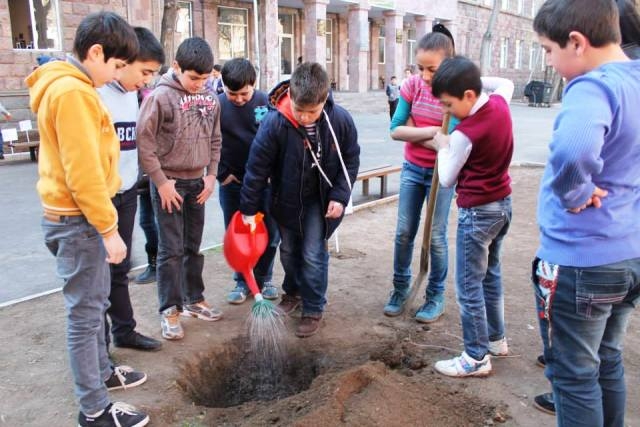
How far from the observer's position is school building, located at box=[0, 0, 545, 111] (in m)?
13.1

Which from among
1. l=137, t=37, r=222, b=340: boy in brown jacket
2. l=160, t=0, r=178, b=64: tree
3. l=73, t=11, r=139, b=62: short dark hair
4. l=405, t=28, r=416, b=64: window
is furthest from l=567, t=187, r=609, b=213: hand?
l=405, t=28, r=416, b=64: window

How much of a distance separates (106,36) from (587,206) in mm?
1989

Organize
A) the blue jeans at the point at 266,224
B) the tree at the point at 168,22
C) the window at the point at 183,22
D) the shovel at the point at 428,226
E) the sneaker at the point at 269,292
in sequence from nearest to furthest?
the shovel at the point at 428,226 → the blue jeans at the point at 266,224 → the sneaker at the point at 269,292 → the tree at the point at 168,22 → the window at the point at 183,22

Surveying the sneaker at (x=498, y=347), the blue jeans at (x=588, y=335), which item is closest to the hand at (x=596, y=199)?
the blue jeans at (x=588, y=335)

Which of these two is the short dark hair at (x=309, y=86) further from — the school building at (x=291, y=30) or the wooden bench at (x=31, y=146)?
the wooden bench at (x=31, y=146)

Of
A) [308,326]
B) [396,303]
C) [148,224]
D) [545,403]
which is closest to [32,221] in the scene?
[148,224]

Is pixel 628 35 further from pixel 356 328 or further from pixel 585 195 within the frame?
pixel 356 328

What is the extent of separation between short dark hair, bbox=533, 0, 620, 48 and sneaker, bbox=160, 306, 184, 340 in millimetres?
2712

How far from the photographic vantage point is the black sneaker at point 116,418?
261 centimetres

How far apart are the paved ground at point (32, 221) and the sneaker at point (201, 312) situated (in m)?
1.32

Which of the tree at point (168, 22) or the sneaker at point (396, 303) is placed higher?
the tree at point (168, 22)

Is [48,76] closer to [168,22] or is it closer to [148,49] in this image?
[148,49]

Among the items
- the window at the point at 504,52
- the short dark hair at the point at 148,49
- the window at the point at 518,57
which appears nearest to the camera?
the short dark hair at the point at 148,49

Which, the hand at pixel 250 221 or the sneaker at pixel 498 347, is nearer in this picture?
the sneaker at pixel 498 347
